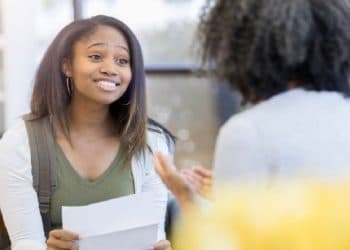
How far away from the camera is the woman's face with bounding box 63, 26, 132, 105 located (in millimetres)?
1526

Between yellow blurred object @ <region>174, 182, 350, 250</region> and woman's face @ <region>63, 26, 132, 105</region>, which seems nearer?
yellow blurred object @ <region>174, 182, 350, 250</region>

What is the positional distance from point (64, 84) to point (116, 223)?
15.1 inches

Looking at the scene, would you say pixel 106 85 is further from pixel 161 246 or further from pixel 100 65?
pixel 161 246

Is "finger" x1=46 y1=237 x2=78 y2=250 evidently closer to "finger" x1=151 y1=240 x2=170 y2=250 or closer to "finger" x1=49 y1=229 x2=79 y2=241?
"finger" x1=49 y1=229 x2=79 y2=241

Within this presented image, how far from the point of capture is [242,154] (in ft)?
3.22

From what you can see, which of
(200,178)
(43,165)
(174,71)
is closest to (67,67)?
(43,165)

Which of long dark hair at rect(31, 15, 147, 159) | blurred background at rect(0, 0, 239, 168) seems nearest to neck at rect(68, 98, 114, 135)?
long dark hair at rect(31, 15, 147, 159)

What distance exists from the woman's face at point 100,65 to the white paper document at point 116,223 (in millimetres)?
280

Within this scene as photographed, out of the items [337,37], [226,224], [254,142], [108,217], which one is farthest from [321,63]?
[108,217]

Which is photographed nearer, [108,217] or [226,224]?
[226,224]

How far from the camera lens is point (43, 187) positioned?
4.92 ft

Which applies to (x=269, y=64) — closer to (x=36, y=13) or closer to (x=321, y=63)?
(x=321, y=63)

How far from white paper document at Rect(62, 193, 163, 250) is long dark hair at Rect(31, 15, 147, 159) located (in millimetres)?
198

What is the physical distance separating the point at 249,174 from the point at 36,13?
168 centimetres
